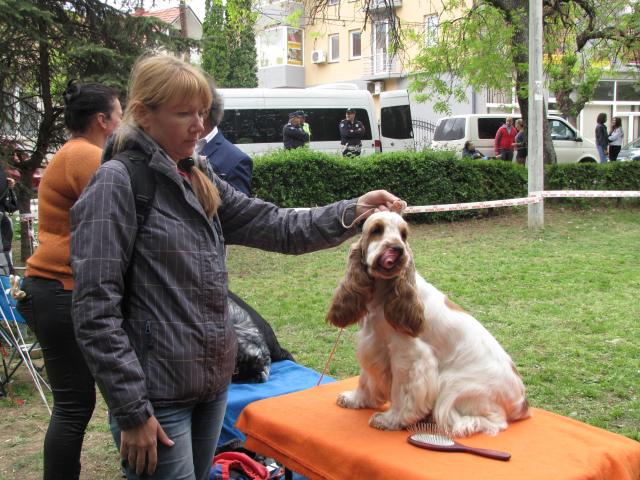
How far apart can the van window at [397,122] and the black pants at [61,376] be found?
18.6 m

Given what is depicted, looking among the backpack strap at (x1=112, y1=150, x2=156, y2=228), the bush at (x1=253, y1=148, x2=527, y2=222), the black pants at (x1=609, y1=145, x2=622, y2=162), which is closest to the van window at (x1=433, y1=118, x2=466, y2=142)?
the black pants at (x1=609, y1=145, x2=622, y2=162)

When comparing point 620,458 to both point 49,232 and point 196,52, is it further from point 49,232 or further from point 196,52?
point 196,52

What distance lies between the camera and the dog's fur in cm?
224

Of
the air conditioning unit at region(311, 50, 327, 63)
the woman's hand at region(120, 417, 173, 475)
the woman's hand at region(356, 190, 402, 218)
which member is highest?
the air conditioning unit at region(311, 50, 327, 63)

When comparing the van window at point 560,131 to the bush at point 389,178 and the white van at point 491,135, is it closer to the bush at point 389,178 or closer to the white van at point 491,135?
the white van at point 491,135

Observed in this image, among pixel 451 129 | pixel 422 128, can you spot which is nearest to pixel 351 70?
pixel 422 128

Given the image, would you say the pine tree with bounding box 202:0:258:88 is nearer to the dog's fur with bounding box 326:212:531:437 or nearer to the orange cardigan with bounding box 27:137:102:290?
the orange cardigan with bounding box 27:137:102:290

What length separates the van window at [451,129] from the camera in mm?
19875

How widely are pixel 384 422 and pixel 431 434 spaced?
221 mm

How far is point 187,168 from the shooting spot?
2.11m

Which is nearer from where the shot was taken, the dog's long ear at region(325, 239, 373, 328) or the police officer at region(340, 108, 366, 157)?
the dog's long ear at region(325, 239, 373, 328)

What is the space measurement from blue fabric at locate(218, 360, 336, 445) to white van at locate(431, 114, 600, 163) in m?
15.0

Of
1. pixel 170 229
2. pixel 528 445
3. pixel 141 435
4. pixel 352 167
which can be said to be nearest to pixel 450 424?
pixel 528 445

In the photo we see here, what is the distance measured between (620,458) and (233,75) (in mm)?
31572
